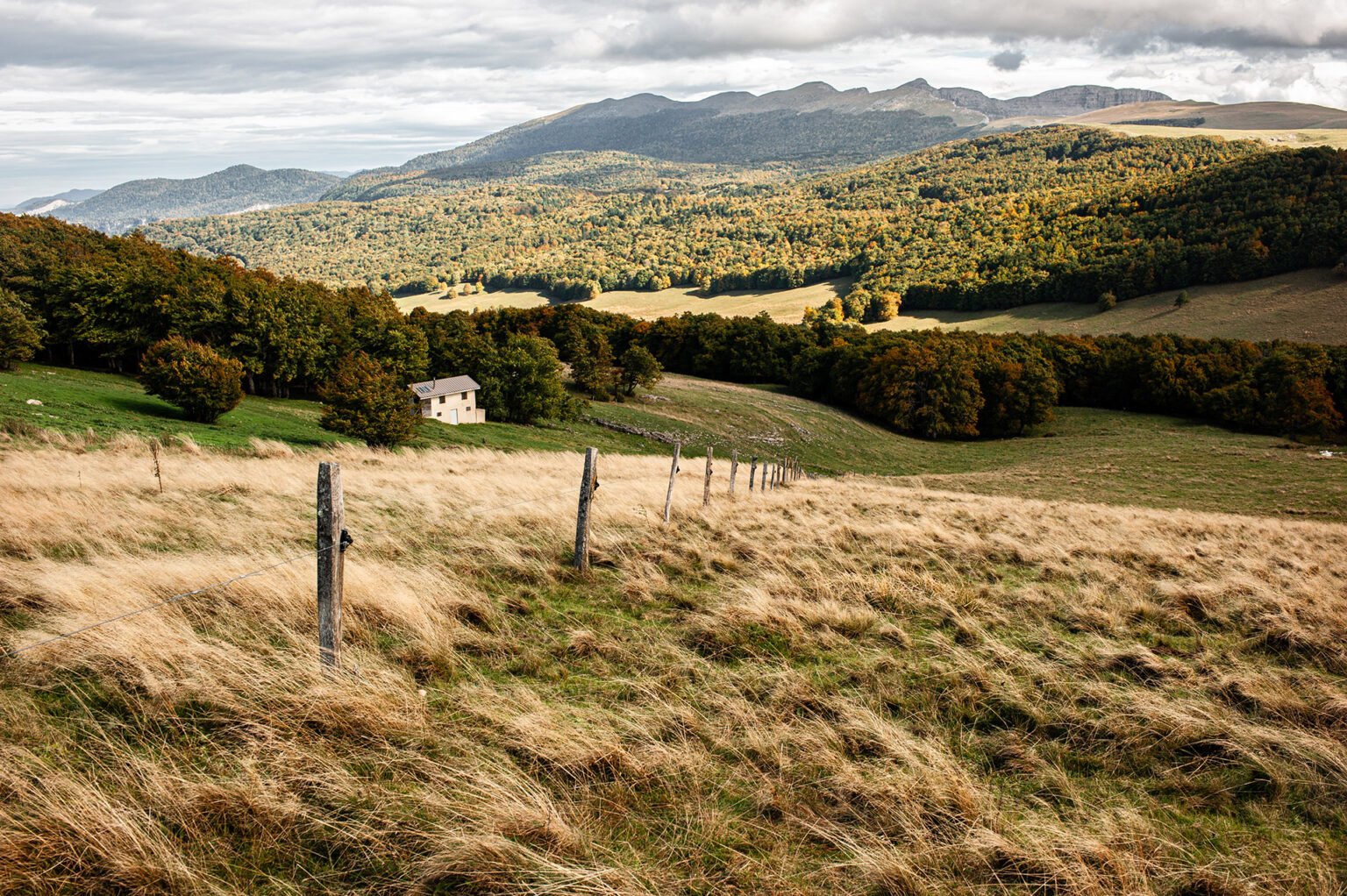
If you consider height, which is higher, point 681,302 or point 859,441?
point 681,302

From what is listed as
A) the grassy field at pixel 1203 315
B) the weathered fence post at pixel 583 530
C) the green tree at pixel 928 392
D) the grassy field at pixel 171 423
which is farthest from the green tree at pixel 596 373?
the grassy field at pixel 1203 315

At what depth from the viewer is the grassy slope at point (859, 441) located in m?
32.2

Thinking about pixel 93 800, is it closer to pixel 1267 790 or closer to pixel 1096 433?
pixel 1267 790

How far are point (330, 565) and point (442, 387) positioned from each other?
176 feet

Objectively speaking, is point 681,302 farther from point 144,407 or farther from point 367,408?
point 144,407

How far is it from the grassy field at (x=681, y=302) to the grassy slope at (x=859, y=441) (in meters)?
67.3

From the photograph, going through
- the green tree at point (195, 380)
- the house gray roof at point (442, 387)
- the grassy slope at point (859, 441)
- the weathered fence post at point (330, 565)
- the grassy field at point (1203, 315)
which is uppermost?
the grassy field at point (1203, 315)

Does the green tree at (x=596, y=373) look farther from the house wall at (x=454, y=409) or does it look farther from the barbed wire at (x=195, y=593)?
the barbed wire at (x=195, y=593)

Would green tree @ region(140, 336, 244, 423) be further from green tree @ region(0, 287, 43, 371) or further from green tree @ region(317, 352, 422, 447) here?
green tree @ region(0, 287, 43, 371)

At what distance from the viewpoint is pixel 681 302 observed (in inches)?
6255

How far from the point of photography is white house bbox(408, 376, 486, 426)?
177 feet

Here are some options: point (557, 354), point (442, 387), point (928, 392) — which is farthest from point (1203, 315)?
point (442, 387)

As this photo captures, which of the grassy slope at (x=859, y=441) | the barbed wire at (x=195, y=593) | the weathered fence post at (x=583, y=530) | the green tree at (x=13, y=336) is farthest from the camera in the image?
the green tree at (x=13, y=336)

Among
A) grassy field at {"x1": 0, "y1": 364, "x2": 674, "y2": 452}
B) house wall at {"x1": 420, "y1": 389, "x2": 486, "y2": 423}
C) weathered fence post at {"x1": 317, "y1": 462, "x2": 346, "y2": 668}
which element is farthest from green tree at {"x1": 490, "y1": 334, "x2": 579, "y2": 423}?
weathered fence post at {"x1": 317, "y1": 462, "x2": 346, "y2": 668}
